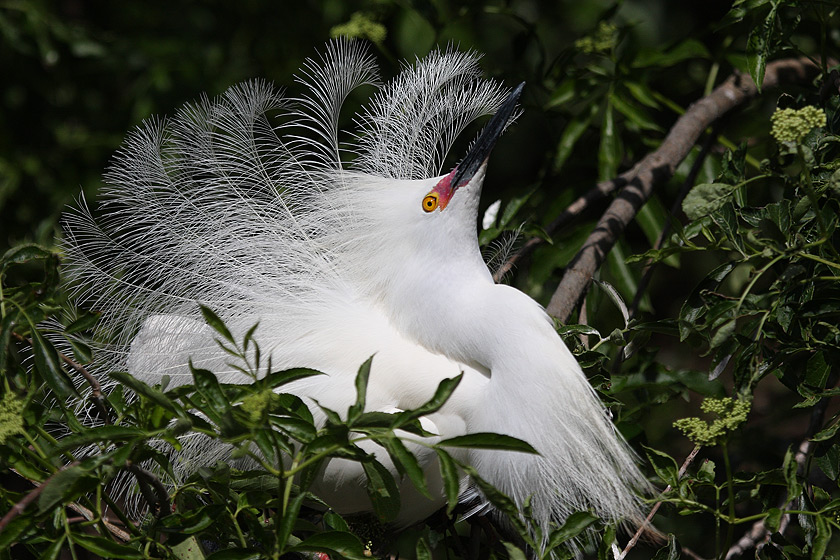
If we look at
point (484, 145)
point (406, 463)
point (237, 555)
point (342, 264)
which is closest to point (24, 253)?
Result: point (237, 555)

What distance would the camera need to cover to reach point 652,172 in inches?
76.1

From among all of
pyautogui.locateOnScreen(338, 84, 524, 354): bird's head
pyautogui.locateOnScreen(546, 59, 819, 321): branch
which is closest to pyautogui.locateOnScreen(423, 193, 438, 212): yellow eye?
pyautogui.locateOnScreen(338, 84, 524, 354): bird's head

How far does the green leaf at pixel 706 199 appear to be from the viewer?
1223mm

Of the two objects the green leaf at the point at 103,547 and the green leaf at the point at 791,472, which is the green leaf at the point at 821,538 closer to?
the green leaf at the point at 791,472

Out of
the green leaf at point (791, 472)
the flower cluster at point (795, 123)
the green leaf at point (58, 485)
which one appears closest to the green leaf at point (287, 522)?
the green leaf at point (58, 485)

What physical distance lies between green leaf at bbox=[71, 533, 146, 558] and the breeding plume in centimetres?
63

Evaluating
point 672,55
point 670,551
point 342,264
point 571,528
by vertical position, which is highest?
point 672,55

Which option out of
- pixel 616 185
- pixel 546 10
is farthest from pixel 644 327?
pixel 546 10

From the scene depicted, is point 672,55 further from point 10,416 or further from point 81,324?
point 10,416

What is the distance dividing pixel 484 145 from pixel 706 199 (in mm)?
508

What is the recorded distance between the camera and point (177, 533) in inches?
39.6

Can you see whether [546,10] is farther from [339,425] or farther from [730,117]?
[339,425]

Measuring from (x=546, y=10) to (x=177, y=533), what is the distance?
3062mm

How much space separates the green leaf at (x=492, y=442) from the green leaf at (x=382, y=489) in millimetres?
121
